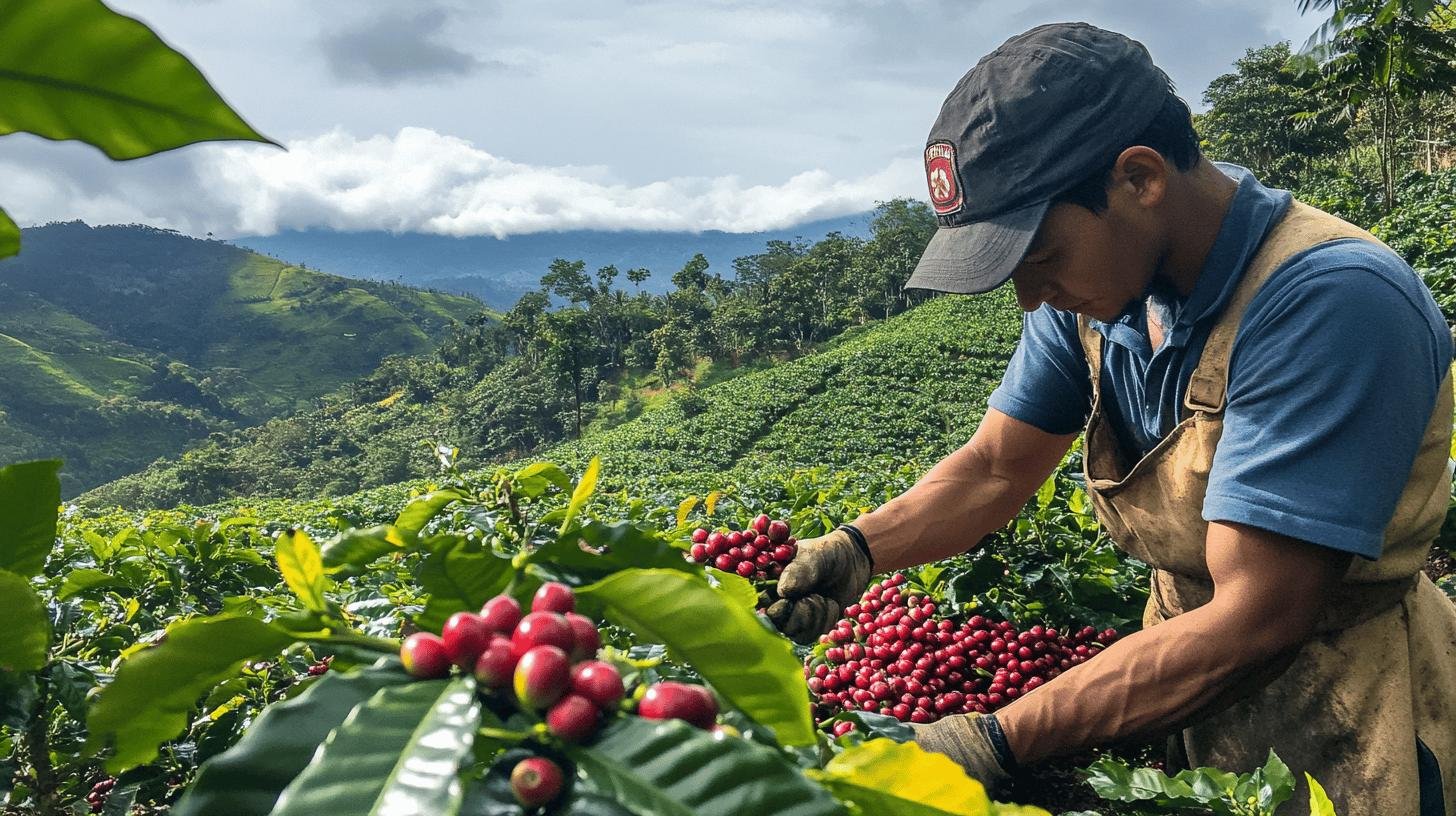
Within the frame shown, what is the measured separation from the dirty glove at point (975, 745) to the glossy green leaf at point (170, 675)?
1.34m

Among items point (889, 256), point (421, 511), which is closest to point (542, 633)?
point (421, 511)

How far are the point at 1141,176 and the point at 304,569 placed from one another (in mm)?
1768

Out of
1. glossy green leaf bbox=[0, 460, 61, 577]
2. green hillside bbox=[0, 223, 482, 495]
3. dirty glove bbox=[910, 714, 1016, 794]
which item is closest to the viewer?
glossy green leaf bbox=[0, 460, 61, 577]

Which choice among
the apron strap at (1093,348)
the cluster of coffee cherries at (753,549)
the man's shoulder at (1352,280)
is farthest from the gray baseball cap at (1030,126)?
the cluster of coffee cherries at (753,549)

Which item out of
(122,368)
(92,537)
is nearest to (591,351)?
(92,537)

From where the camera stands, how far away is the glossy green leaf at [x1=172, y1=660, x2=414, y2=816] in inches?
20.2

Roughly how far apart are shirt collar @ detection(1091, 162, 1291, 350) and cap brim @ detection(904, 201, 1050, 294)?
0.37 meters

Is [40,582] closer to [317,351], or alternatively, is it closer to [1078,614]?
[1078,614]

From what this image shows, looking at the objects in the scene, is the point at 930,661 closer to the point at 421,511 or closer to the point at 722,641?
the point at 421,511

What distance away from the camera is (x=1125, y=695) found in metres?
1.74

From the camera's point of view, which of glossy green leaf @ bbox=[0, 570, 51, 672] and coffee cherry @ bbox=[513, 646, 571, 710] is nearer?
coffee cherry @ bbox=[513, 646, 571, 710]

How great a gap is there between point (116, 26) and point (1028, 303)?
1.81m

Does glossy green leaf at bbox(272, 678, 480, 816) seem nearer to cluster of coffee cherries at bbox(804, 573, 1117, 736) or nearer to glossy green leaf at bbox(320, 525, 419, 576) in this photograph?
glossy green leaf at bbox(320, 525, 419, 576)

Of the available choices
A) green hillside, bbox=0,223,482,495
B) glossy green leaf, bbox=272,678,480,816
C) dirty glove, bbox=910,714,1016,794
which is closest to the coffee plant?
glossy green leaf, bbox=272,678,480,816
